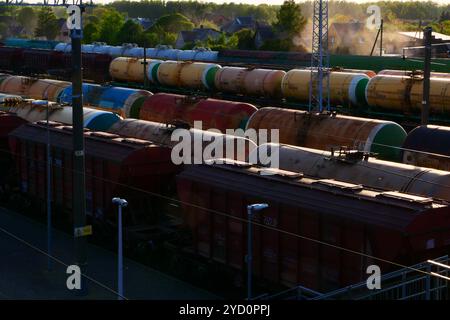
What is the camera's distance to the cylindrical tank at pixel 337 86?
134 ft

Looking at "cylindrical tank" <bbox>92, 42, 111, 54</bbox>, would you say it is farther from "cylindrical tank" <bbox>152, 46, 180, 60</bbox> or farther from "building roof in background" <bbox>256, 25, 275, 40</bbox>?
"building roof in background" <bbox>256, 25, 275, 40</bbox>

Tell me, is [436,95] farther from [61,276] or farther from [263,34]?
Answer: [263,34]

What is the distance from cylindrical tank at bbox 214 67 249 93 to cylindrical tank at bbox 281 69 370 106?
429cm

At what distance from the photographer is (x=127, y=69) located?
58062mm

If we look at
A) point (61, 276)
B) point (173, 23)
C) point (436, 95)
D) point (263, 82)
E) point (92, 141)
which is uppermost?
point (173, 23)

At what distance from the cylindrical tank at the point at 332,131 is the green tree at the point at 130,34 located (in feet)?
241

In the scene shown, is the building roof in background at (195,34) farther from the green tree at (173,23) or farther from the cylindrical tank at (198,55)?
the cylindrical tank at (198,55)

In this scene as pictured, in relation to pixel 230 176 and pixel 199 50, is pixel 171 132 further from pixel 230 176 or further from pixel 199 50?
pixel 199 50

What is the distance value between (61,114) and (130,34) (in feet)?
242

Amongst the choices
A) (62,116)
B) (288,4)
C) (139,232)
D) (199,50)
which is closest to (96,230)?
(139,232)

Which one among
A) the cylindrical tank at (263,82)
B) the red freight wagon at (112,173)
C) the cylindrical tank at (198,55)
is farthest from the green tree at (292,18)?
the red freight wagon at (112,173)

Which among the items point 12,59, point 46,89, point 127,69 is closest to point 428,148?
point 46,89

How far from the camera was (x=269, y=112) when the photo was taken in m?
29.3

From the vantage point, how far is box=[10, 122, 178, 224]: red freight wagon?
21.5 metres
